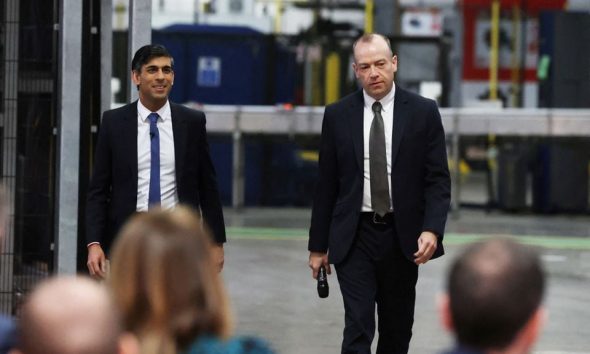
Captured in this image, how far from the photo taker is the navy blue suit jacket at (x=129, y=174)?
6551mm

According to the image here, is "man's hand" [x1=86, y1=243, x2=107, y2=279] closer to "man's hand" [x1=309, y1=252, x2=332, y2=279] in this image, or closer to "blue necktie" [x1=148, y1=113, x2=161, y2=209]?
"blue necktie" [x1=148, y1=113, x2=161, y2=209]

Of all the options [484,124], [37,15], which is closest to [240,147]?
[484,124]

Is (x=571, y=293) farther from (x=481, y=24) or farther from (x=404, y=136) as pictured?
(x=481, y=24)

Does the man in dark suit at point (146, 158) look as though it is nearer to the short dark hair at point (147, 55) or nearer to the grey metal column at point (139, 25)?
the short dark hair at point (147, 55)

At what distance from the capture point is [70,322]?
272cm

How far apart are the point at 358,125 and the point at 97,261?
1335 mm

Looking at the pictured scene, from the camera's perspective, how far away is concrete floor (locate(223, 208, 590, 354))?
32.9 ft

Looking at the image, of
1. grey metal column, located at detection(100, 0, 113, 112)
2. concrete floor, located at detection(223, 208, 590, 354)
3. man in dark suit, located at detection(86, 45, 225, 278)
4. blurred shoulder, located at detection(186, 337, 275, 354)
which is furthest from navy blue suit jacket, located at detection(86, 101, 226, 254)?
blurred shoulder, located at detection(186, 337, 275, 354)

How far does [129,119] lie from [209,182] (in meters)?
0.46

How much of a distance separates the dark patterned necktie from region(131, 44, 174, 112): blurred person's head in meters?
0.98

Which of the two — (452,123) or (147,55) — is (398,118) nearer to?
(147,55)

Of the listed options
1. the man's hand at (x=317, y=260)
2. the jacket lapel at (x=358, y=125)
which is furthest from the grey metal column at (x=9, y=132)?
the jacket lapel at (x=358, y=125)

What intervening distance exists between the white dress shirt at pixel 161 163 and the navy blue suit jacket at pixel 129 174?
2cm

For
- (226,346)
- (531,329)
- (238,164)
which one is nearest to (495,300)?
(531,329)
